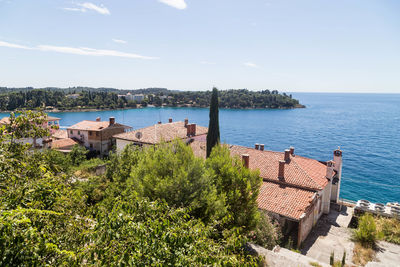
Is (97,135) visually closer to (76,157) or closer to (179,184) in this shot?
(76,157)

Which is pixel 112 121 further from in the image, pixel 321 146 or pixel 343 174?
pixel 321 146

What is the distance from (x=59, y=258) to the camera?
13.4 feet

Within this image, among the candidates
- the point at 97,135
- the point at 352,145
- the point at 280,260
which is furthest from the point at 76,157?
the point at 352,145

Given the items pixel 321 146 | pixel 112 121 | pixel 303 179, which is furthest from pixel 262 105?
pixel 303 179

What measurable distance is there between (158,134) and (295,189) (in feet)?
63.9

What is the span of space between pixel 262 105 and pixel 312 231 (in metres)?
168

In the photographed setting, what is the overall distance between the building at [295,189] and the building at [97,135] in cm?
2858

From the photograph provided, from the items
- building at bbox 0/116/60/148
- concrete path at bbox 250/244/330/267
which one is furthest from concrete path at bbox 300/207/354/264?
building at bbox 0/116/60/148

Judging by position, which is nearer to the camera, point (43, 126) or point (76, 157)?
point (43, 126)

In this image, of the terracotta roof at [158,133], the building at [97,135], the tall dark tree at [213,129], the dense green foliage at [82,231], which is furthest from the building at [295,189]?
the building at [97,135]

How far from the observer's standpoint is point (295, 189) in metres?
22.5

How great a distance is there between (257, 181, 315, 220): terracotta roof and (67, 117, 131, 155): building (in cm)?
3288

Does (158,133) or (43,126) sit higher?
(43,126)

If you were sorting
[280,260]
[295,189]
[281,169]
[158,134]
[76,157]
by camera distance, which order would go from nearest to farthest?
1. [280,260]
2. [295,189]
3. [281,169]
4. [76,157]
5. [158,134]
